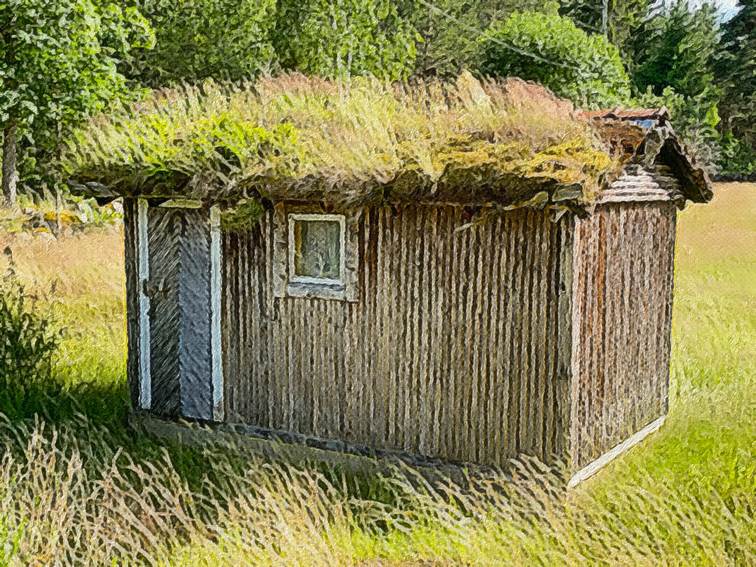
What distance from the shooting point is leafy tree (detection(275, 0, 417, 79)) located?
108 ft

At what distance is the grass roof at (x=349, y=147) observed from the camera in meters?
7.53

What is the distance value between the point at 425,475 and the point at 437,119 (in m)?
3.34

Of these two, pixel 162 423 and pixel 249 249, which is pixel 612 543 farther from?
pixel 162 423

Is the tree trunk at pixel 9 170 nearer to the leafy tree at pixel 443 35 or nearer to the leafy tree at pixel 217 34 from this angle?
the leafy tree at pixel 217 34

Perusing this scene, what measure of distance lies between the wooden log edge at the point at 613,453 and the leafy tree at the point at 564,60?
22.1 meters

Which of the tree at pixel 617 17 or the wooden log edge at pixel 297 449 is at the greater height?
the tree at pixel 617 17

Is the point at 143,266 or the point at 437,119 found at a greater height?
the point at 437,119

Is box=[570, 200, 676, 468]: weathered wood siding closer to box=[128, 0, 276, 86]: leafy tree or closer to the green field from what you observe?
the green field

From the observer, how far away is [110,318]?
1538cm

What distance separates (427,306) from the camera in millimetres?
8289

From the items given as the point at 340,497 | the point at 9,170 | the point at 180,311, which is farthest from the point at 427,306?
the point at 9,170

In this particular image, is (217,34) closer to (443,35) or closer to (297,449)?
(443,35)

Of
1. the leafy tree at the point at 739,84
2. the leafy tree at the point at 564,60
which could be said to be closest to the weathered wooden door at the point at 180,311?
the leafy tree at the point at 564,60

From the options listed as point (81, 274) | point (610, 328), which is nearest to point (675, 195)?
point (610, 328)
